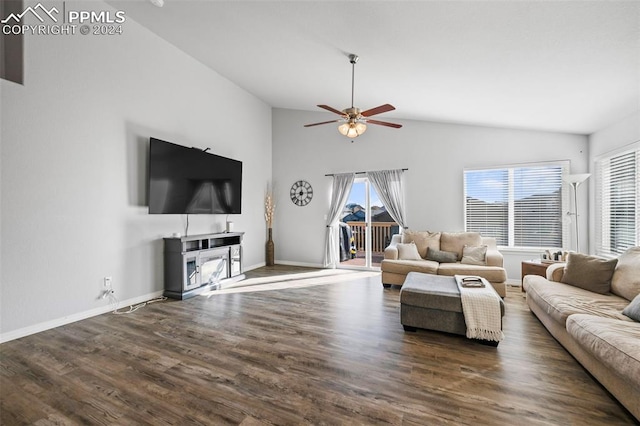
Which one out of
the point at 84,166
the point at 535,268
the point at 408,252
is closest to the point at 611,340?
the point at 535,268

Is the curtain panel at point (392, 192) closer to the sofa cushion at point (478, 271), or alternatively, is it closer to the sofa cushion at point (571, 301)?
the sofa cushion at point (478, 271)

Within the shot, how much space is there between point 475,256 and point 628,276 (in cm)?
182

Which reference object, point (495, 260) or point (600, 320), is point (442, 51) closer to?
point (600, 320)

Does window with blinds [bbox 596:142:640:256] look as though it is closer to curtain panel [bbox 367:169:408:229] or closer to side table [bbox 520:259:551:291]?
side table [bbox 520:259:551:291]

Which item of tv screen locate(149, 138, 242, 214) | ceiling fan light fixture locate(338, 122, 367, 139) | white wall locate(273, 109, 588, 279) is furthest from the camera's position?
white wall locate(273, 109, 588, 279)

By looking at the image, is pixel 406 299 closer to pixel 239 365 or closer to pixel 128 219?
pixel 239 365

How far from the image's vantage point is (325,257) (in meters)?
6.31

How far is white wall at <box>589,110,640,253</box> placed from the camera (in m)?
3.51

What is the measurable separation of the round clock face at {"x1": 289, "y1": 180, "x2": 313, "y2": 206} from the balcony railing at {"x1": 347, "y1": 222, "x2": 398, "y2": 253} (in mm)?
1148

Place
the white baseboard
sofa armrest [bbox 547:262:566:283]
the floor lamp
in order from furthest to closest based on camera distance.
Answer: the floor lamp, sofa armrest [bbox 547:262:566:283], the white baseboard

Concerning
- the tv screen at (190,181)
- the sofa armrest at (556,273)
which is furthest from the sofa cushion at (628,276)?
the tv screen at (190,181)

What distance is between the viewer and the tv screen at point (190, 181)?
3863 mm

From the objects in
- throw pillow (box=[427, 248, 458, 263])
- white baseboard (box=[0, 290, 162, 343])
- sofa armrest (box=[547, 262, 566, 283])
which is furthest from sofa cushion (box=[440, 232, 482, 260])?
white baseboard (box=[0, 290, 162, 343])

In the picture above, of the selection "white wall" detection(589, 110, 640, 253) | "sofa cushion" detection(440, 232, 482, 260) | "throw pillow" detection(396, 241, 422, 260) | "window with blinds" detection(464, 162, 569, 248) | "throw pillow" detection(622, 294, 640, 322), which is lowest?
"throw pillow" detection(622, 294, 640, 322)
